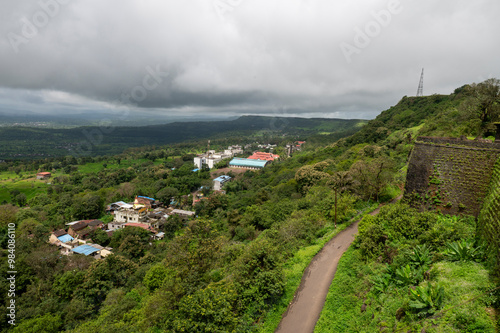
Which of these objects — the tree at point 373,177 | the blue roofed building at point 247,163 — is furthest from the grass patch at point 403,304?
the blue roofed building at point 247,163

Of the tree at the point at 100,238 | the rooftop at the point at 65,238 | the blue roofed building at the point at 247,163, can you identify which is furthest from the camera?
the blue roofed building at the point at 247,163

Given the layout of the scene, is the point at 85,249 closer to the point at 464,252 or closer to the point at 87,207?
the point at 87,207

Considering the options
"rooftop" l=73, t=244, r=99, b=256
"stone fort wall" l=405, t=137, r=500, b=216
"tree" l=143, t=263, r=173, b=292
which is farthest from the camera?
"rooftop" l=73, t=244, r=99, b=256

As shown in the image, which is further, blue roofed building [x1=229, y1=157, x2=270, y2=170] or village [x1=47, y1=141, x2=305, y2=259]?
blue roofed building [x1=229, y1=157, x2=270, y2=170]

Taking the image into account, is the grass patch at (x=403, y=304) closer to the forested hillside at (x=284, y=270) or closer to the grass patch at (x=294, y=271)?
the forested hillside at (x=284, y=270)

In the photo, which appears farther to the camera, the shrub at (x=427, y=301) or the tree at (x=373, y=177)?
the tree at (x=373, y=177)

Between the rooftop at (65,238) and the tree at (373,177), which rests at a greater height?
the tree at (373,177)

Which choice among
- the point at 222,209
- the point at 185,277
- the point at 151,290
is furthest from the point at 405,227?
the point at 222,209

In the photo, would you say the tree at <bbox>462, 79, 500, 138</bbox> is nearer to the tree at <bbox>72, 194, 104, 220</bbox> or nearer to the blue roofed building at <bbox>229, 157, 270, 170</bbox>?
the tree at <bbox>72, 194, 104, 220</bbox>

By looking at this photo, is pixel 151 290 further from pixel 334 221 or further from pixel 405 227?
pixel 405 227

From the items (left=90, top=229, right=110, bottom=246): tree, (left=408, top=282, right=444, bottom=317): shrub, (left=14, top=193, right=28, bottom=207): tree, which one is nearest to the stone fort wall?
(left=408, top=282, right=444, bottom=317): shrub
